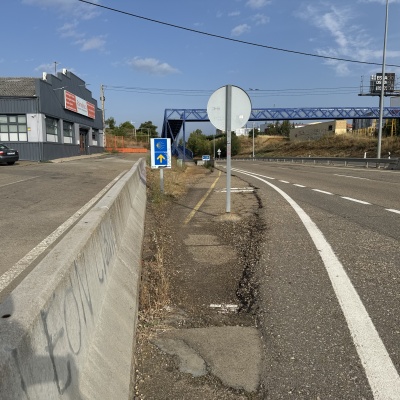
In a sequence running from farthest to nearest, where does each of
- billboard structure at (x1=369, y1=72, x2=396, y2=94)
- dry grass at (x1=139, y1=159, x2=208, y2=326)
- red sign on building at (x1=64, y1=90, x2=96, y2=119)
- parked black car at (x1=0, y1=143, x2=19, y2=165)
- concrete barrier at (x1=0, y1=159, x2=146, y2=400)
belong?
billboard structure at (x1=369, y1=72, x2=396, y2=94), red sign on building at (x1=64, y1=90, x2=96, y2=119), parked black car at (x1=0, y1=143, x2=19, y2=165), dry grass at (x1=139, y1=159, x2=208, y2=326), concrete barrier at (x1=0, y1=159, x2=146, y2=400)

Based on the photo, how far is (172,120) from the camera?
219ft

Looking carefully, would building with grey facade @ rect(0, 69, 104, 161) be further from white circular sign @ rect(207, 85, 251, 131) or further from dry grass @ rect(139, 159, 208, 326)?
white circular sign @ rect(207, 85, 251, 131)

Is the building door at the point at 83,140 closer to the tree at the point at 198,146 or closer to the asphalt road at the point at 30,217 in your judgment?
the asphalt road at the point at 30,217

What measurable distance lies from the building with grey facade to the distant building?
63.7 metres

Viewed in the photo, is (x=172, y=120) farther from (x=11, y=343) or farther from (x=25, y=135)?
(x=11, y=343)

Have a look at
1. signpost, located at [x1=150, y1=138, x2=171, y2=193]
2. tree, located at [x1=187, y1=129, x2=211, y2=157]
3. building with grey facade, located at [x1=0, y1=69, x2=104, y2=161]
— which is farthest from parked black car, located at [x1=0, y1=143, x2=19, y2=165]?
tree, located at [x1=187, y1=129, x2=211, y2=157]

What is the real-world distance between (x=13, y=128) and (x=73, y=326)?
105 feet

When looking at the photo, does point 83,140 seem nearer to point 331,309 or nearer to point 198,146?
point 331,309

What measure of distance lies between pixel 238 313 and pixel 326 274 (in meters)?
1.42

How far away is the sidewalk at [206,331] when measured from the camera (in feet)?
8.89

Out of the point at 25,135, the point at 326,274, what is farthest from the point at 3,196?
the point at 25,135

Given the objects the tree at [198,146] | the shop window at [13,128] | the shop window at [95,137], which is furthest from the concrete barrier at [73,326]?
the tree at [198,146]

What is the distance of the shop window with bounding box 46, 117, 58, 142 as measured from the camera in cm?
3236

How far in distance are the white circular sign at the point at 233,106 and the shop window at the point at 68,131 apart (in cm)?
3251
